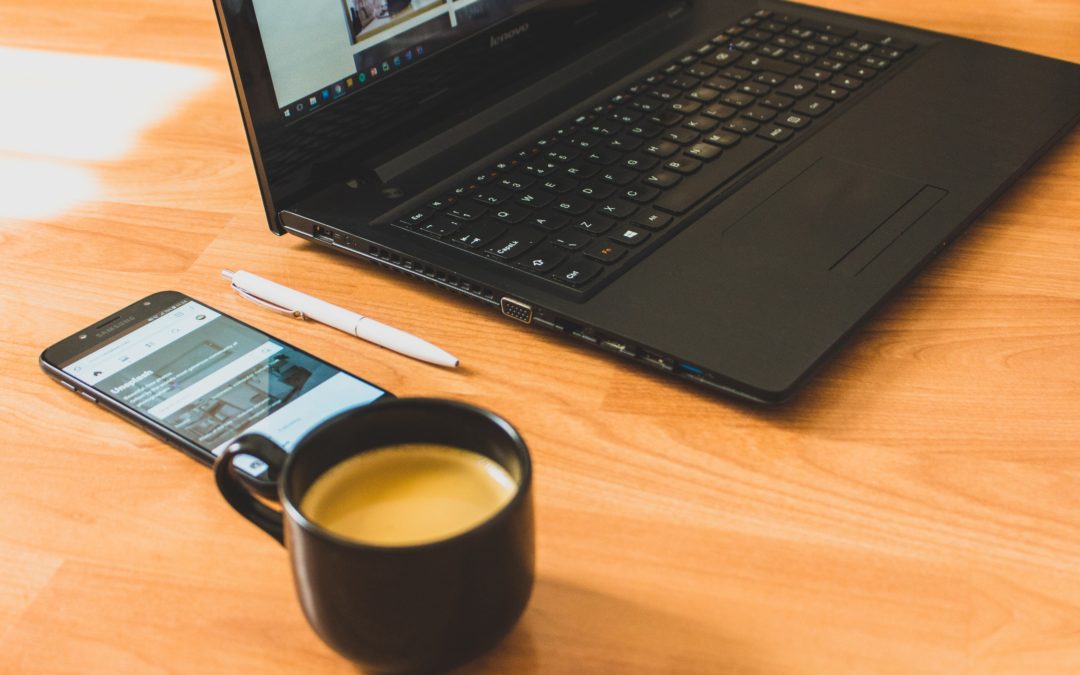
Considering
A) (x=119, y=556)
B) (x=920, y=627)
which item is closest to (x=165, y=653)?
(x=119, y=556)

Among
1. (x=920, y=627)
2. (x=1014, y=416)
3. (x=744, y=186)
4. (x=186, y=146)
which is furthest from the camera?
(x=186, y=146)

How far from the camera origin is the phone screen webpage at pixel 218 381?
56cm

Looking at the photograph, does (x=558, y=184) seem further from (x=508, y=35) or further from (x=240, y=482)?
(x=240, y=482)

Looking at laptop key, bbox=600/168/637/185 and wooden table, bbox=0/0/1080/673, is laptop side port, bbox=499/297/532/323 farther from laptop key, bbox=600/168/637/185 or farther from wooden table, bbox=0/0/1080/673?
laptop key, bbox=600/168/637/185

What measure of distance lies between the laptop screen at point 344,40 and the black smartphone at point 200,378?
155 millimetres

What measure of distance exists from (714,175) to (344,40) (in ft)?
0.86

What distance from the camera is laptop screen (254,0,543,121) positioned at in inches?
26.5

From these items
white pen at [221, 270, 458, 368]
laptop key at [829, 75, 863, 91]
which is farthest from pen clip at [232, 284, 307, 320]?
laptop key at [829, 75, 863, 91]

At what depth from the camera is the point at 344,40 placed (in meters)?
0.71

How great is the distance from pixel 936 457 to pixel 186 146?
2.10 feet

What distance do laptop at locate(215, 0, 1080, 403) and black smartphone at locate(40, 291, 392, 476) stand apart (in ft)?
0.32

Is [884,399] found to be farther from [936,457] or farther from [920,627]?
[920,627]

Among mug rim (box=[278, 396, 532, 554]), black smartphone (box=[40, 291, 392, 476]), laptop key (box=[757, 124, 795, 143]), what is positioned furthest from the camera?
laptop key (box=[757, 124, 795, 143])

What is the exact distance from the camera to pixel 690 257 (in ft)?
2.10
